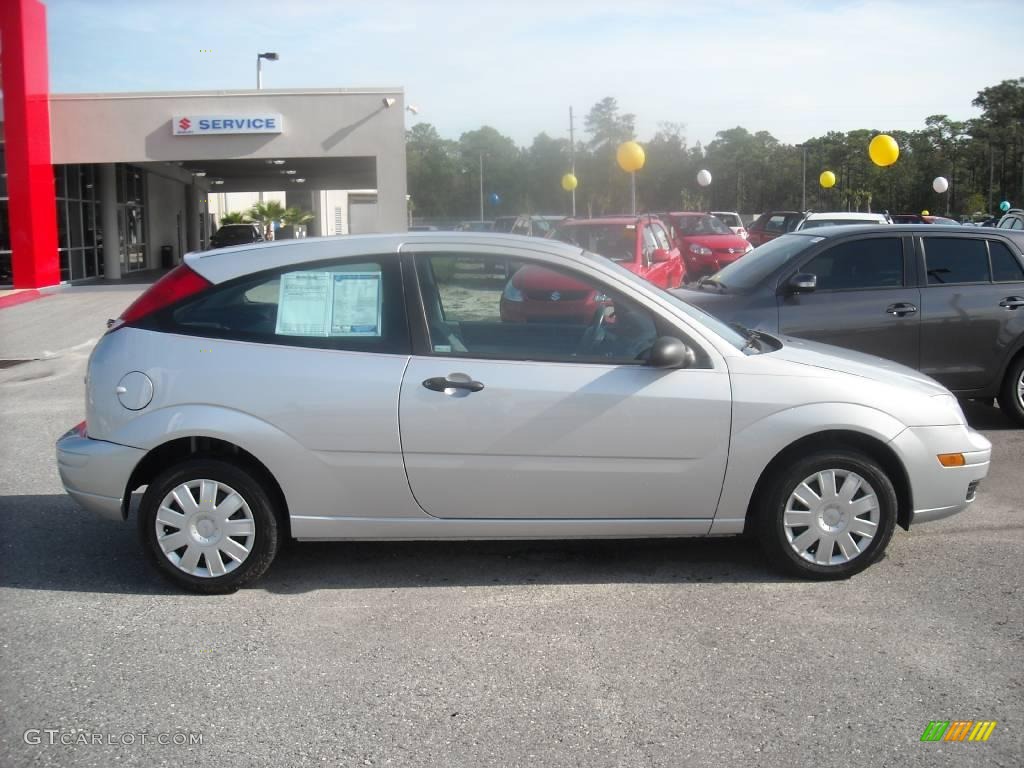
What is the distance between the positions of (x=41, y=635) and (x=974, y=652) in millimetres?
3899

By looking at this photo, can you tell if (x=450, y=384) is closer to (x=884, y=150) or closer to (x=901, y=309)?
(x=901, y=309)

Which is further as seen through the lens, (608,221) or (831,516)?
(608,221)

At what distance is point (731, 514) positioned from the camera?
5.00 meters

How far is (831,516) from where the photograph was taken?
497cm

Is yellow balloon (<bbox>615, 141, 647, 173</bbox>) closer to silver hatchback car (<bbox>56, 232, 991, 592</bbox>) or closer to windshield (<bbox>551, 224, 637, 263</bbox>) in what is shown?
windshield (<bbox>551, 224, 637, 263</bbox>)

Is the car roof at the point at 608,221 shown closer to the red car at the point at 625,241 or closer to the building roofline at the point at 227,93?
the red car at the point at 625,241

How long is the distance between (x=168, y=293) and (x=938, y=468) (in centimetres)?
384

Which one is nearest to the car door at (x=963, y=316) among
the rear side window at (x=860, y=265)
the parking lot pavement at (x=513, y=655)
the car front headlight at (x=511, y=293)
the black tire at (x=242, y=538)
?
the rear side window at (x=860, y=265)

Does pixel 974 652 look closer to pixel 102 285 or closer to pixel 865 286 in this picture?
pixel 865 286

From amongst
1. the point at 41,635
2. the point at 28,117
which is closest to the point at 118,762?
the point at 41,635

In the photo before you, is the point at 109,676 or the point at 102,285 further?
the point at 102,285

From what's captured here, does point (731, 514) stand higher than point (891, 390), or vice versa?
point (891, 390)

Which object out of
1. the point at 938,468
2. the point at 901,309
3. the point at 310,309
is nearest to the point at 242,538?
the point at 310,309

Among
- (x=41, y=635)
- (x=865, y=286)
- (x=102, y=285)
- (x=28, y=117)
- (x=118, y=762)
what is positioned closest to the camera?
(x=118, y=762)
